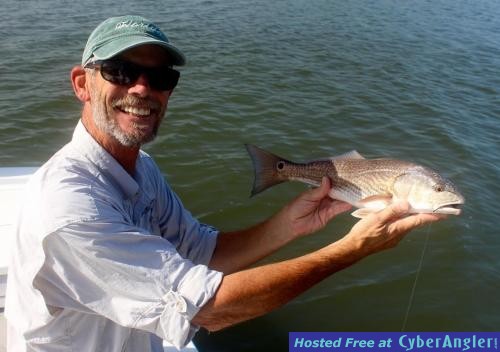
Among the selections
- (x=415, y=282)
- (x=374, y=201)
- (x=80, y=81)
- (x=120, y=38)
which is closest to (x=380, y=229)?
(x=374, y=201)

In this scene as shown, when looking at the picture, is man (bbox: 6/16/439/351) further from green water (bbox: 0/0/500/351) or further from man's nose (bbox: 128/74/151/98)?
green water (bbox: 0/0/500/351)

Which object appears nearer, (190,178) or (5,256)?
(5,256)

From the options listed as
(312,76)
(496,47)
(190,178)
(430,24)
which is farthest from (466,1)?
(190,178)

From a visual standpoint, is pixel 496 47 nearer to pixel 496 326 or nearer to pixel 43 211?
pixel 496 326

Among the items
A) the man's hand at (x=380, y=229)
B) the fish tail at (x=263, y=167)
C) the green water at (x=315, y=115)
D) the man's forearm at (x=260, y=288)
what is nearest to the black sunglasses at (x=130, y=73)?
the man's forearm at (x=260, y=288)

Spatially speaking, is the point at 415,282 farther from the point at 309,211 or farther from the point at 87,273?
the point at 87,273

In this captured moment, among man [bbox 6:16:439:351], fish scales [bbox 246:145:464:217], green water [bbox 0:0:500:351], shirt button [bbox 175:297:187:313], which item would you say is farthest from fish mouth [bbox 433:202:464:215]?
green water [bbox 0:0:500:351]

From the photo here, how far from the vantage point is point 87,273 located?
196 cm

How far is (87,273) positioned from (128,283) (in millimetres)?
156

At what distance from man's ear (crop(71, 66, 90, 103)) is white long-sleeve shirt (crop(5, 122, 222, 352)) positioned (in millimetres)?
372

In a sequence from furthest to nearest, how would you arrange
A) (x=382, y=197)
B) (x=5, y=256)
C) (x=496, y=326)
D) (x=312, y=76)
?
(x=312, y=76)
(x=496, y=326)
(x=382, y=197)
(x=5, y=256)

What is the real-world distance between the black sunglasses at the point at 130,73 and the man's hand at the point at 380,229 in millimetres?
1135

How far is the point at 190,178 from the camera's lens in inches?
284

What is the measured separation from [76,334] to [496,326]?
14.5 feet
